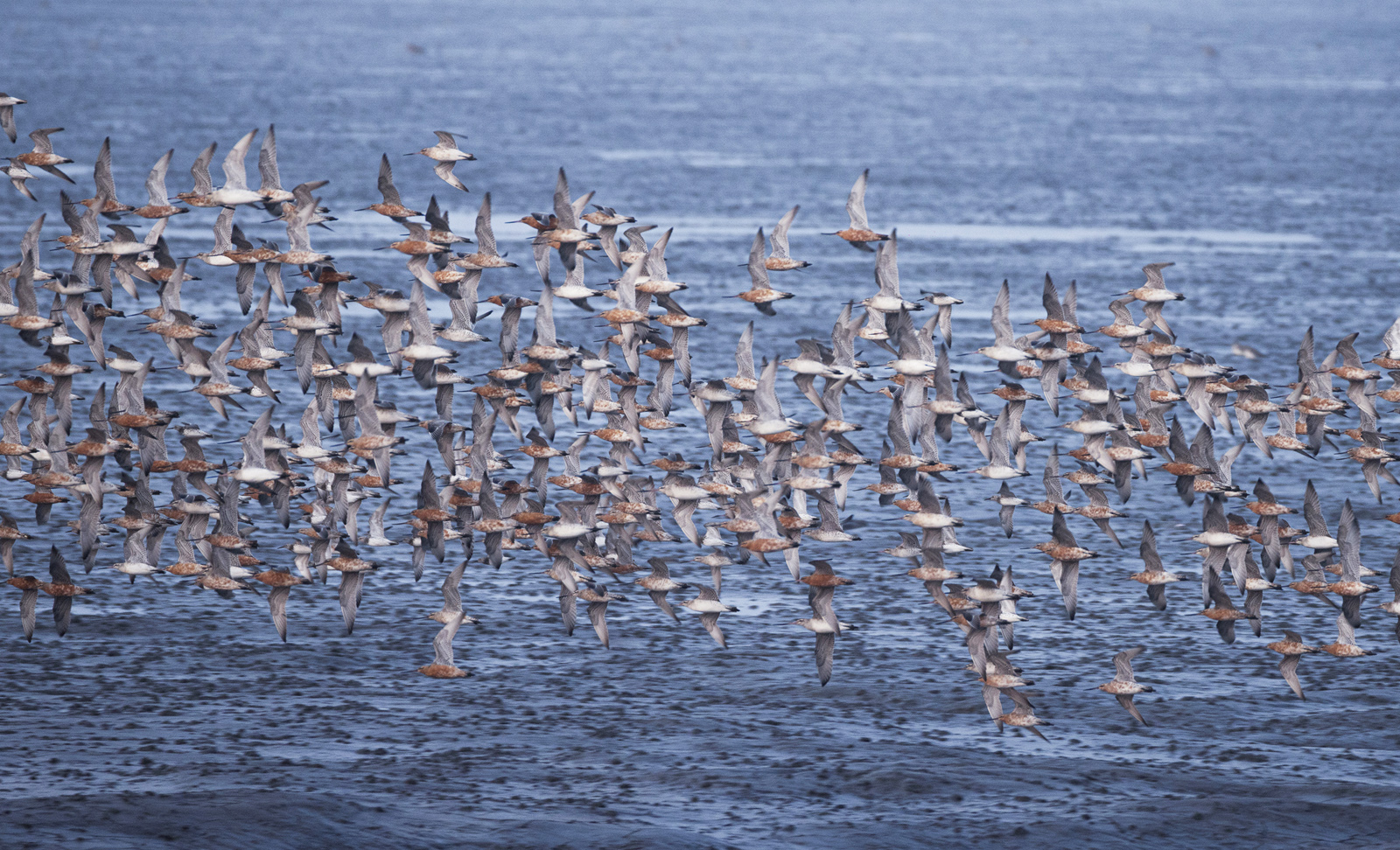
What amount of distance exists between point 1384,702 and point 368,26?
121m

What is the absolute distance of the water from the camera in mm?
13812

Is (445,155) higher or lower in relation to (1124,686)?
higher

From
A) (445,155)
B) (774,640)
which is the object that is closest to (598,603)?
(774,640)

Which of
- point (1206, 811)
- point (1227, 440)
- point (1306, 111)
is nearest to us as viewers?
point (1206, 811)

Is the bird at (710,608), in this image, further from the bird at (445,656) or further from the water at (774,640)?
the bird at (445,656)

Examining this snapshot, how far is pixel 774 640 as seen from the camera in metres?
17.5

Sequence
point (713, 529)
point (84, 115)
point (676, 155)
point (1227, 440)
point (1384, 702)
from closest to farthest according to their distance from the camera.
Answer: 1. point (1384, 702)
2. point (713, 529)
3. point (1227, 440)
4. point (676, 155)
5. point (84, 115)

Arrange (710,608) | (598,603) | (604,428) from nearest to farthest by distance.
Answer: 1. (710,608)
2. (598,603)
3. (604,428)

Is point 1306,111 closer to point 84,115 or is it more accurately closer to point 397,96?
point 397,96

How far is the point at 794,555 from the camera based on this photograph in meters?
16.8

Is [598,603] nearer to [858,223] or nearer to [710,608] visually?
[710,608]

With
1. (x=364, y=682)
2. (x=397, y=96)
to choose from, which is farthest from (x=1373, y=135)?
(x=364, y=682)

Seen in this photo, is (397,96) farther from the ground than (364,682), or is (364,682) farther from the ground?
(397,96)

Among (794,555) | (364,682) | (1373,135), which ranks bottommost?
(364,682)
